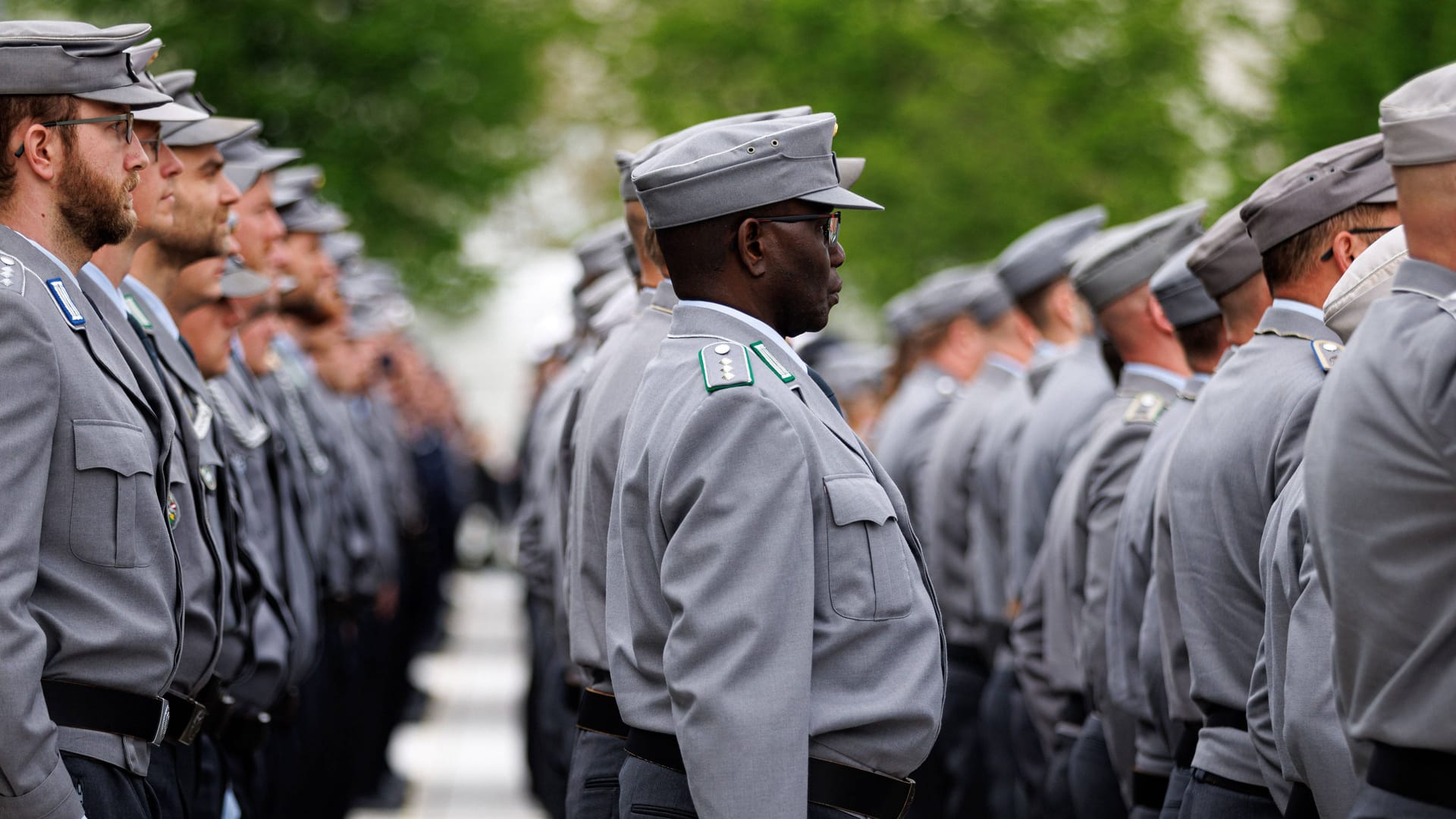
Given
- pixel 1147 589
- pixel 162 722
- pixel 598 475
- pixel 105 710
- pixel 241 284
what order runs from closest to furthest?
pixel 105 710 < pixel 162 722 < pixel 598 475 < pixel 1147 589 < pixel 241 284

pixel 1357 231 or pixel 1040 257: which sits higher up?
pixel 1357 231

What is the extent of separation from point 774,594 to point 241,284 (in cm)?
337

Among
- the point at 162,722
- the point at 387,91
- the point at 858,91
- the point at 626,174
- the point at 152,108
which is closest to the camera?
the point at 162,722

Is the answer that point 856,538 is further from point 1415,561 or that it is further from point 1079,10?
point 1079,10

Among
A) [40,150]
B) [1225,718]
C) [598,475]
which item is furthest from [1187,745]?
[40,150]

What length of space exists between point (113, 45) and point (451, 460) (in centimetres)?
1988

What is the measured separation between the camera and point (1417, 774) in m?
2.93

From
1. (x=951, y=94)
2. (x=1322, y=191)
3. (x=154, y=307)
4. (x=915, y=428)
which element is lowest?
(x=951, y=94)

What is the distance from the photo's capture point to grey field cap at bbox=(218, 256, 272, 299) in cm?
616

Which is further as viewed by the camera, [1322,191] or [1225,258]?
[1225,258]

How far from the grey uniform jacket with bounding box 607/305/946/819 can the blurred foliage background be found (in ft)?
38.5

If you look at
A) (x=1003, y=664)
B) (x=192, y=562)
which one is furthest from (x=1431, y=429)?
(x=1003, y=664)

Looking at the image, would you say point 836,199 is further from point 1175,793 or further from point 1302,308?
point 1175,793

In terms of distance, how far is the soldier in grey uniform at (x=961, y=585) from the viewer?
8531 millimetres
